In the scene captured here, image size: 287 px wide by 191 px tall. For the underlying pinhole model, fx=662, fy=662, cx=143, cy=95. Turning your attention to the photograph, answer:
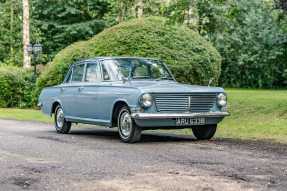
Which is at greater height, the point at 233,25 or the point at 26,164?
the point at 233,25

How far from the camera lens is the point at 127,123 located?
12.7m

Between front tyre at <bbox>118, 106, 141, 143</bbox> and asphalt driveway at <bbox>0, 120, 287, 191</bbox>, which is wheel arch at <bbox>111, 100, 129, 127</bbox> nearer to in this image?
front tyre at <bbox>118, 106, 141, 143</bbox>

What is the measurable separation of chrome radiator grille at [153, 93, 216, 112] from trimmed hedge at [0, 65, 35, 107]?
19318mm

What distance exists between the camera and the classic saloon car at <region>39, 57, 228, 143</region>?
12.4m

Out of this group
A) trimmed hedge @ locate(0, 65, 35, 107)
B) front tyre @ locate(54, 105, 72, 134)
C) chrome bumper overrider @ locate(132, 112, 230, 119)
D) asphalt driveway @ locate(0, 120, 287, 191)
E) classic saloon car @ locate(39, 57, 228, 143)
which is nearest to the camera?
asphalt driveway @ locate(0, 120, 287, 191)

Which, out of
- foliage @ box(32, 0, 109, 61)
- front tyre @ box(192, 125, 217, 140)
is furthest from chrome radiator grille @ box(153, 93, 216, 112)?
foliage @ box(32, 0, 109, 61)

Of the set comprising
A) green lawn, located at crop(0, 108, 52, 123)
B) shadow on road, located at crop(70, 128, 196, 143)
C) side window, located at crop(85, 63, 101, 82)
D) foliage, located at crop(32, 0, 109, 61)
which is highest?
foliage, located at crop(32, 0, 109, 61)

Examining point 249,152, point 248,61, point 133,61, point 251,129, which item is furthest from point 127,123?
point 248,61

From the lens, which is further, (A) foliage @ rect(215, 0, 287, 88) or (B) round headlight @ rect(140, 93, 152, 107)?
(A) foliage @ rect(215, 0, 287, 88)

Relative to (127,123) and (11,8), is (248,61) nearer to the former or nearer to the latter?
(11,8)

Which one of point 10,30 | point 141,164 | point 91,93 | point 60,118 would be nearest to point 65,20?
point 10,30

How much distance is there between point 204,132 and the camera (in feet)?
44.1

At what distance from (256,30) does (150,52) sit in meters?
26.3

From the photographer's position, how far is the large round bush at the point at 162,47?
78.8 feet
